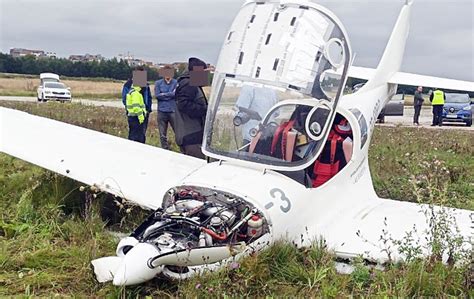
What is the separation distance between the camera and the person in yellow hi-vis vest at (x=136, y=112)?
1078 cm

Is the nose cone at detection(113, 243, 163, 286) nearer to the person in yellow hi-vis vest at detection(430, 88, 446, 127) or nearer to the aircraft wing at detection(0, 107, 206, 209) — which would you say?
the aircraft wing at detection(0, 107, 206, 209)

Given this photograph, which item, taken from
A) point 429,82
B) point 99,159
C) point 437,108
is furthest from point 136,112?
point 437,108

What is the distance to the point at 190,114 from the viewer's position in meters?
8.59

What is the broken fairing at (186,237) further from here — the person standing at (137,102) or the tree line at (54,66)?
the tree line at (54,66)

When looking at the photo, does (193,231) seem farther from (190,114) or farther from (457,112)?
(457,112)

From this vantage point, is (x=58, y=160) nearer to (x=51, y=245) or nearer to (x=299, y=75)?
(x=51, y=245)

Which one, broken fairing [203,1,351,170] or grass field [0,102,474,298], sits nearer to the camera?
grass field [0,102,474,298]

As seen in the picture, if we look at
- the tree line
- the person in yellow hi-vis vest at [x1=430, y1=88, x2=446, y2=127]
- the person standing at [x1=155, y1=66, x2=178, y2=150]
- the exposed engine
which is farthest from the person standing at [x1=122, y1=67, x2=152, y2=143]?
the tree line

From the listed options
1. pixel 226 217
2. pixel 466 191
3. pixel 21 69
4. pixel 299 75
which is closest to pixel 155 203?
pixel 226 217

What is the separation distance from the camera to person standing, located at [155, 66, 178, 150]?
10630mm

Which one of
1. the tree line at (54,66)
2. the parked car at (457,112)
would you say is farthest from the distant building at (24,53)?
the parked car at (457,112)

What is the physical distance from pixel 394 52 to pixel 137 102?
180 inches

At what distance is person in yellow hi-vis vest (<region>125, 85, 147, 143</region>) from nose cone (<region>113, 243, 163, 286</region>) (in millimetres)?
6871

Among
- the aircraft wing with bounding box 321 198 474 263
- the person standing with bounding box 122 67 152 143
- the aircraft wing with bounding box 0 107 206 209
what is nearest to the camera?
the aircraft wing with bounding box 321 198 474 263
